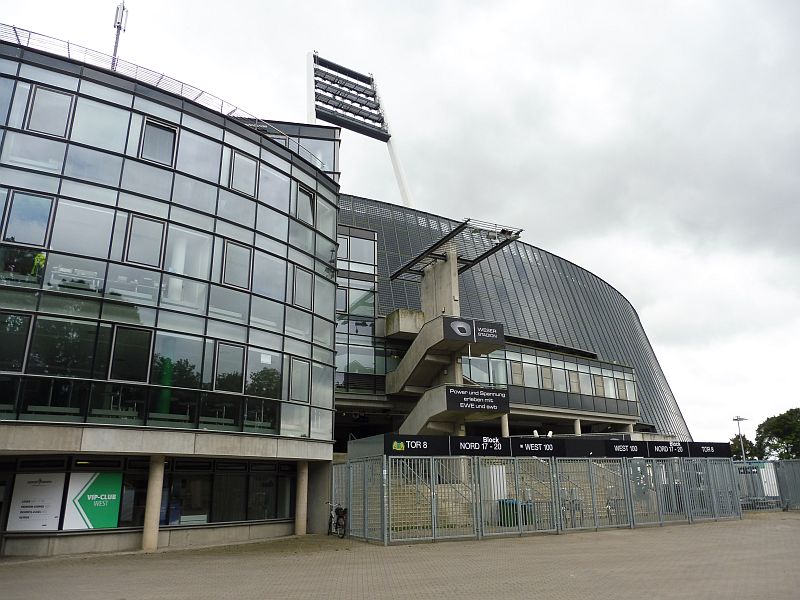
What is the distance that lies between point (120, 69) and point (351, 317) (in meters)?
20.7

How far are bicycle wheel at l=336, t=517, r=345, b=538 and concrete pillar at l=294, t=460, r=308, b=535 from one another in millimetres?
1553

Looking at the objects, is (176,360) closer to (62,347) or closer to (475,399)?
(62,347)

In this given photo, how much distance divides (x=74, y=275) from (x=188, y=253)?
353cm

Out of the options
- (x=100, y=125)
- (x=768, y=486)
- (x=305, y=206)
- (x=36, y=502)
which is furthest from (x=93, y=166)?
(x=768, y=486)

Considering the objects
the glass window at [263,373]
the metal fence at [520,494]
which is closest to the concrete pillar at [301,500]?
the metal fence at [520,494]

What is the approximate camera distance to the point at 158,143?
19.9m

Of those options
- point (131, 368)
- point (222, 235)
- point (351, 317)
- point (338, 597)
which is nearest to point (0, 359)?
point (131, 368)

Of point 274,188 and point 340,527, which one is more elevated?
point 274,188

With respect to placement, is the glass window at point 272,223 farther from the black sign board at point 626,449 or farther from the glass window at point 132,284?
the black sign board at point 626,449

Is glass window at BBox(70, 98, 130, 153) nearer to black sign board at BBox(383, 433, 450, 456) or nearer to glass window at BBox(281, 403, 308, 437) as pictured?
glass window at BBox(281, 403, 308, 437)

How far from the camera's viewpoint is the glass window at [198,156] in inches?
801

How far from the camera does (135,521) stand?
17.8 m

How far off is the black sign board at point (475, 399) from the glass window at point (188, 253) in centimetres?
1500

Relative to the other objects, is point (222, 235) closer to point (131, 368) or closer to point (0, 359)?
point (131, 368)
